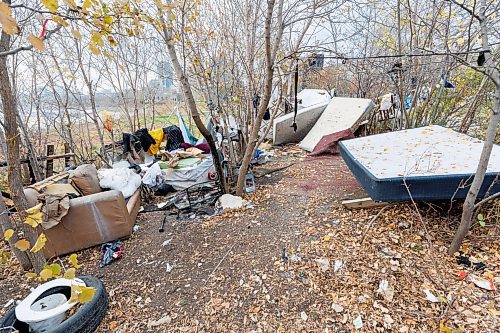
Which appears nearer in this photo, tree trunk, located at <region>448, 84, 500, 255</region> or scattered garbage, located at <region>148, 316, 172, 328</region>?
tree trunk, located at <region>448, 84, 500, 255</region>

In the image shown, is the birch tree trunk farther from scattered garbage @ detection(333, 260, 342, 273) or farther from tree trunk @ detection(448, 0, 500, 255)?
scattered garbage @ detection(333, 260, 342, 273)

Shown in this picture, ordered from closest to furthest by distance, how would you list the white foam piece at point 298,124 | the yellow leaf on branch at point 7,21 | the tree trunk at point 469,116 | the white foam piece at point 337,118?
the yellow leaf on branch at point 7,21 < the tree trunk at point 469,116 < the white foam piece at point 337,118 < the white foam piece at point 298,124

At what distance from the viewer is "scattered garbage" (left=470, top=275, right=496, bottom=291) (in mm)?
1936

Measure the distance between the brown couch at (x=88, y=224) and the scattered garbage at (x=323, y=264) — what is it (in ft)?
7.50

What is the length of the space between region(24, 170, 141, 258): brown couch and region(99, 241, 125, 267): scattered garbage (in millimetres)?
91

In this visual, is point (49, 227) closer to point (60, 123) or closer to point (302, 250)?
point (302, 250)

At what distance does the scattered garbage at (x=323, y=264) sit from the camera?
7.45ft

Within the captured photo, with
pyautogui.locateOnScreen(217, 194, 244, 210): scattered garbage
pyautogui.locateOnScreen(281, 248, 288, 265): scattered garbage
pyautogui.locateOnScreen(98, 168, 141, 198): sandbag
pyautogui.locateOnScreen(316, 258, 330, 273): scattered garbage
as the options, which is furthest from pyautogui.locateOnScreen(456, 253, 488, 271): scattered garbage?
pyautogui.locateOnScreen(98, 168, 141, 198): sandbag

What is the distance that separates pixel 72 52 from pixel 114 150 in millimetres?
1954

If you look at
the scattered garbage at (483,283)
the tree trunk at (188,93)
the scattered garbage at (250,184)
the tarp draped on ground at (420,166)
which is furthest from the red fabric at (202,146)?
the scattered garbage at (483,283)

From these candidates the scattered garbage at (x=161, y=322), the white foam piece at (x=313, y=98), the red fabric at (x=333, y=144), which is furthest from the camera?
the white foam piece at (x=313, y=98)

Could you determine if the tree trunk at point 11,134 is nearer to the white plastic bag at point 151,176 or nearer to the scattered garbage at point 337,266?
the white plastic bag at point 151,176

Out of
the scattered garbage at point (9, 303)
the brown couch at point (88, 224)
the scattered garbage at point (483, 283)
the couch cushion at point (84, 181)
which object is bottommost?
the scattered garbage at point (483, 283)

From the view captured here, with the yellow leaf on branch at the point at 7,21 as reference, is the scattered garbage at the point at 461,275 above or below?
below
